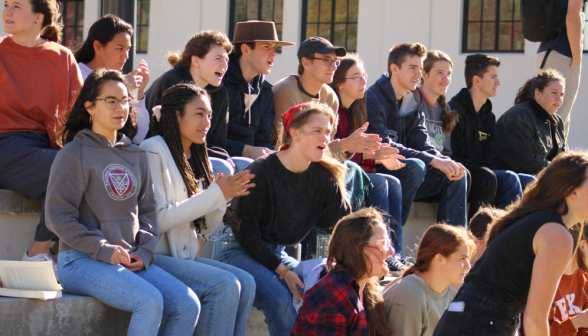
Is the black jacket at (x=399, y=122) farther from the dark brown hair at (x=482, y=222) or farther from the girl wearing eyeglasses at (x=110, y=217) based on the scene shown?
the girl wearing eyeglasses at (x=110, y=217)

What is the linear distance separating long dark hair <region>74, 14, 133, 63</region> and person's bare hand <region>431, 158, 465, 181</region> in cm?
270

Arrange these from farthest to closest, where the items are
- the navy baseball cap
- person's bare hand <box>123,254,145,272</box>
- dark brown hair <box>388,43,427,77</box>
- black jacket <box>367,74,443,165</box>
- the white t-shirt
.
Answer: dark brown hair <box>388,43,427,77</box>
black jacket <box>367,74,443,165</box>
the navy baseball cap
the white t-shirt
person's bare hand <box>123,254,145,272</box>

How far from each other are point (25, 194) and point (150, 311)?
4.68 ft

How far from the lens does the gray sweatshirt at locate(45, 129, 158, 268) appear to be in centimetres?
321

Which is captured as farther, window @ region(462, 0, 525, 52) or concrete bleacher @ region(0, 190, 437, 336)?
window @ region(462, 0, 525, 52)

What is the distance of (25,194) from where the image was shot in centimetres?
402

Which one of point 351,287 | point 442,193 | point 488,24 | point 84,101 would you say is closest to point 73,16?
point 488,24

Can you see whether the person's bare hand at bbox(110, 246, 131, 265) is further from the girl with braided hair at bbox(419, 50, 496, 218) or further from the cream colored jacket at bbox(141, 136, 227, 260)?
the girl with braided hair at bbox(419, 50, 496, 218)

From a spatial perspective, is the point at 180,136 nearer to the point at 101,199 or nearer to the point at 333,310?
the point at 101,199

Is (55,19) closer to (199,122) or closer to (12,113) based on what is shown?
(12,113)

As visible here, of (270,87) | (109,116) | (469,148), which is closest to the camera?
(109,116)

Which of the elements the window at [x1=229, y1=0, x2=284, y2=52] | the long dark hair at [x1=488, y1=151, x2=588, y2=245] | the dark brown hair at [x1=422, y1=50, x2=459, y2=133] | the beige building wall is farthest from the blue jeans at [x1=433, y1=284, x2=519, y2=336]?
the window at [x1=229, y1=0, x2=284, y2=52]

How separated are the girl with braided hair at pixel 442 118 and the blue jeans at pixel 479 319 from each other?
3.25m

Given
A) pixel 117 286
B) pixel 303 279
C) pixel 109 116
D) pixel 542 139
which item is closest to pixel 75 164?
pixel 109 116
